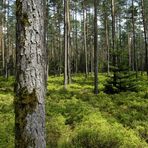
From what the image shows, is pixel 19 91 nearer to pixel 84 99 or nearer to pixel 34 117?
pixel 34 117

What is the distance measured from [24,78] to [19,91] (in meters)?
0.19

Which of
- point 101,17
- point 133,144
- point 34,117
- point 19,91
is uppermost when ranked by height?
point 101,17

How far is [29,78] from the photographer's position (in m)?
3.92

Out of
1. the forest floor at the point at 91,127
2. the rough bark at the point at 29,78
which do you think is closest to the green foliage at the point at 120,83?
the forest floor at the point at 91,127

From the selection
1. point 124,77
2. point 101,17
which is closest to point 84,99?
point 124,77

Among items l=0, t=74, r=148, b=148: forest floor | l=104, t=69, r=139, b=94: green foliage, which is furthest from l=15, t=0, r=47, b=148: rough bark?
l=104, t=69, r=139, b=94: green foliage

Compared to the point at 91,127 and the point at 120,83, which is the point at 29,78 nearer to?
the point at 91,127

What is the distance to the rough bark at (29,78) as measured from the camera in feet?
12.7

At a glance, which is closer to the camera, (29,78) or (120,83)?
(29,78)

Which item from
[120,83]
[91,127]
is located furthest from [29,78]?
[120,83]

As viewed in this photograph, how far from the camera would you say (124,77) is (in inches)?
806

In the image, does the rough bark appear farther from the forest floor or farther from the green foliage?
the green foliage

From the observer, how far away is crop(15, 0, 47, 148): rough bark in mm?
3879

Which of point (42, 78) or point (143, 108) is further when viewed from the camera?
point (143, 108)
